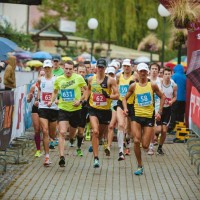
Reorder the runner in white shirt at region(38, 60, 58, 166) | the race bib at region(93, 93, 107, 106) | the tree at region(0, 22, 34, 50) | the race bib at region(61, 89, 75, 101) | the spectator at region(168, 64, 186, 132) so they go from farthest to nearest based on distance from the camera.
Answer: the tree at region(0, 22, 34, 50), the spectator at region(168, 64, 186, 132), the runner in white shirt at region(38, 60, 58, 166), the race bib at region(93, 93, 107, 106), the race bib at region(61, 89, 75, 101)

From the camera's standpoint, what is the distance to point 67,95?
668 inches

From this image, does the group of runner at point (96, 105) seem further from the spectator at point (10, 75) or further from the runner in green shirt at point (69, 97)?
the spectator at point (10, 75)

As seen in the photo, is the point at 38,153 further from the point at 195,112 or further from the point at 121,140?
the point at 195,112

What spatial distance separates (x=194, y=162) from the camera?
17.7m

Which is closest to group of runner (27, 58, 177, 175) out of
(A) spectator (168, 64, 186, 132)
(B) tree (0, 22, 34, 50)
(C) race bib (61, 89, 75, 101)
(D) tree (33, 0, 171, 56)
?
(C) race bib (61, 89, 75, 101)

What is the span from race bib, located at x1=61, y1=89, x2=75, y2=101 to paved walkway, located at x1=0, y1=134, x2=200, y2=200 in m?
1.28

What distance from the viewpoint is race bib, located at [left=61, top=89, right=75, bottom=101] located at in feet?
55.6

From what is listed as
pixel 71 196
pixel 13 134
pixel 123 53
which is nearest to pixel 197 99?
pixel 13 134

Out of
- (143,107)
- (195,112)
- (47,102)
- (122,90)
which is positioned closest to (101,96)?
(47,102)

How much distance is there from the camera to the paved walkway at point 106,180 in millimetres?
13336

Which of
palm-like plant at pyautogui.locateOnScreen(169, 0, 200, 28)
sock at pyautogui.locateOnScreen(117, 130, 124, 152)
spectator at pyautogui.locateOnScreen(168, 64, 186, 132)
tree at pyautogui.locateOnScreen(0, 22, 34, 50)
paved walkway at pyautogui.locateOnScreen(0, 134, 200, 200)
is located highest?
palm-like plant at pyautogui.locateOnScreen(169, 0, 200, 28)

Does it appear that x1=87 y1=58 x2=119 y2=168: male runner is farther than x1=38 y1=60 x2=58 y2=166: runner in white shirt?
No

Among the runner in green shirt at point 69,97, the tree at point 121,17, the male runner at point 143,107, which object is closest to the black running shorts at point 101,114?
the runner in green shirt at point 69,97

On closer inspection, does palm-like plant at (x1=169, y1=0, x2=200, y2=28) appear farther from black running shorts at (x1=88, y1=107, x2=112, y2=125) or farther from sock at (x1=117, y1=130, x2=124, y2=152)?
black running shorts at (x1=88, y1=107, x2=112, y2=125)
